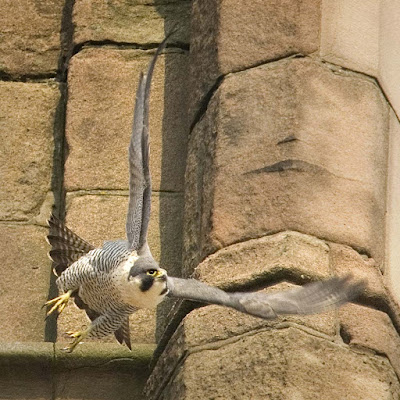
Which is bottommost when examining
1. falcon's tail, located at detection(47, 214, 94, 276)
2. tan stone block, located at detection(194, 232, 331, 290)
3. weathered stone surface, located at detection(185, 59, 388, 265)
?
falcon's tail, located at detection(47, 214, 94, 276)

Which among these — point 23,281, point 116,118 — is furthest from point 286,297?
point 116,118

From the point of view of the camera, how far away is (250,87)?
19.8 ft

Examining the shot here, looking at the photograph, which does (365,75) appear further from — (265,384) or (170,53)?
(265,384)

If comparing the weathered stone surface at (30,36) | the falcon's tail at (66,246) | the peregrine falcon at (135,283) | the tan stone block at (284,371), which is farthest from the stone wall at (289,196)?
the weathered stone surface at (30,36)

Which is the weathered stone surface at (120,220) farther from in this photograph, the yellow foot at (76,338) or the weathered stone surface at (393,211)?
the weathered stone surface at (393,211)

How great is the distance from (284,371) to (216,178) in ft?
3.11

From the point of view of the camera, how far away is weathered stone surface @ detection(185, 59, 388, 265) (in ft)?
18.9

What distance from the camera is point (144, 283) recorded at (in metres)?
5.65

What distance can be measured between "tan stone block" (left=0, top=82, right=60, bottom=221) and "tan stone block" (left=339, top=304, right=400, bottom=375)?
156 cm

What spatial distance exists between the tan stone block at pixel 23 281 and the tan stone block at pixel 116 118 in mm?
264

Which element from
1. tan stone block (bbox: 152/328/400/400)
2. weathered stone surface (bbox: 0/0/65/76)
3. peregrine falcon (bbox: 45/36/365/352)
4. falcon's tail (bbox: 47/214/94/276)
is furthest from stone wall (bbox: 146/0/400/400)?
weathered stone surface (bbox: 0/0/65/76)

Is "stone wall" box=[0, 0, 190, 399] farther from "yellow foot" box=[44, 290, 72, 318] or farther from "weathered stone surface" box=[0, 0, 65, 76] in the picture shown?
"yellow foot" box=[44, 290, 72, 318]

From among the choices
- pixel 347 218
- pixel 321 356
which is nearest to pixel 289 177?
pixel 347 218

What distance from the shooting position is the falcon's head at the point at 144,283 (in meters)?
5.61
